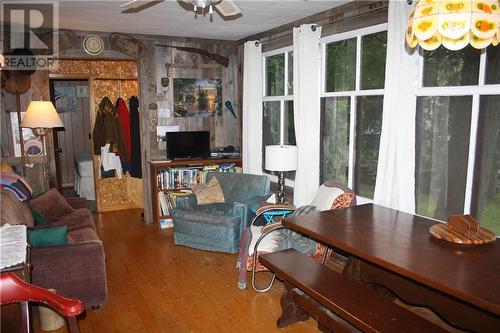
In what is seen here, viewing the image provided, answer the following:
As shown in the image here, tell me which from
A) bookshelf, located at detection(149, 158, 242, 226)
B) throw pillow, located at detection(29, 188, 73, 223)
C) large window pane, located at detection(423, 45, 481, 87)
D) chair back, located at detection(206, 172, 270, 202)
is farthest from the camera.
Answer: bookshelf, located at detection(149, 158, 242, 226)

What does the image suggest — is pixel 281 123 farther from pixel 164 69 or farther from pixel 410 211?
pixel 410 211

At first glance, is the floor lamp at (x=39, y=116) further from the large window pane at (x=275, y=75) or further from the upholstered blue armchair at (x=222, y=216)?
the large window pane at (x=275, y=75)

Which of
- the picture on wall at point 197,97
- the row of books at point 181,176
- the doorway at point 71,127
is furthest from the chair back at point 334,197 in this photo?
the doorway at point 71,127

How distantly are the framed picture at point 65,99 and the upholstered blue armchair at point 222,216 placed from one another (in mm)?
4255

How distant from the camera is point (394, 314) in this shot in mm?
2098

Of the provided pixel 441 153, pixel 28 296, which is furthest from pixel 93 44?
pixel 441 153

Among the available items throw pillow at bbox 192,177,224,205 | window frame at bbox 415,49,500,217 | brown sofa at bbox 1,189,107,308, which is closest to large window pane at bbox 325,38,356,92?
window frame at bbox 415,49,500,217

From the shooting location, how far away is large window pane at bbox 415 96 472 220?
279 cm

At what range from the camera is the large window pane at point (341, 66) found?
12.2 ft

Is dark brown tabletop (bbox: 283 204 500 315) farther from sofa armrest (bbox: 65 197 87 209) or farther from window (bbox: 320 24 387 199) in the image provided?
sofa armrest (bbox: 65 197 87 209)

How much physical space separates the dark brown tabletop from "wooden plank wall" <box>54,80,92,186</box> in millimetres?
6169

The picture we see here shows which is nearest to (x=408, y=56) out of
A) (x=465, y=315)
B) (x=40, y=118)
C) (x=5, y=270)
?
(x=465, y=315)

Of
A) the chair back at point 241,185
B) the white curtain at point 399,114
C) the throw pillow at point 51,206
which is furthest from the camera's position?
the chair back at point 241,185

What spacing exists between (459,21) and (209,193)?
3.40 m
